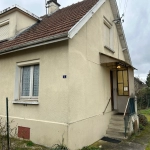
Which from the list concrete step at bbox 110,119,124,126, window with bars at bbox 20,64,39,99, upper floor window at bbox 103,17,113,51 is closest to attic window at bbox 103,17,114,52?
upper floor window at bbox 103,17,113,51

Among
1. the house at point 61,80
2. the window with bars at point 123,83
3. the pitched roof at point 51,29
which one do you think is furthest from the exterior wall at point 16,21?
the window with bars at point 123,83

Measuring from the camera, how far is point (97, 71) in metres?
8.47

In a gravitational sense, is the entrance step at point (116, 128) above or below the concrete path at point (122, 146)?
above

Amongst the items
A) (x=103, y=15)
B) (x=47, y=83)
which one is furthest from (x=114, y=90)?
(x=47, y=83)

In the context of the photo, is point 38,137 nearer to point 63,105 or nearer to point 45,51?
point 63,105

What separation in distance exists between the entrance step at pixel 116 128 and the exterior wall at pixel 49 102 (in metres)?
3.88

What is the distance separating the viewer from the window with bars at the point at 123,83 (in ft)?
34.0

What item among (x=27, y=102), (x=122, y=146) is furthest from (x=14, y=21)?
(x=122, y=146)

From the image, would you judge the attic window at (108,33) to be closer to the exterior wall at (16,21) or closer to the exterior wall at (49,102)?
the exterior wall at (49,102)

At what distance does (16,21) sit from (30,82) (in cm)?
455

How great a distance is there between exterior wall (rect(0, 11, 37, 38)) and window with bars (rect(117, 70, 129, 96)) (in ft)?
23.6

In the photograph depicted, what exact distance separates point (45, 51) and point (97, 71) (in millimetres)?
3120

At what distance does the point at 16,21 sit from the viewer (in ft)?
31.8

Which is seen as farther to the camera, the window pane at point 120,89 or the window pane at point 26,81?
the window pane at point 120,89
